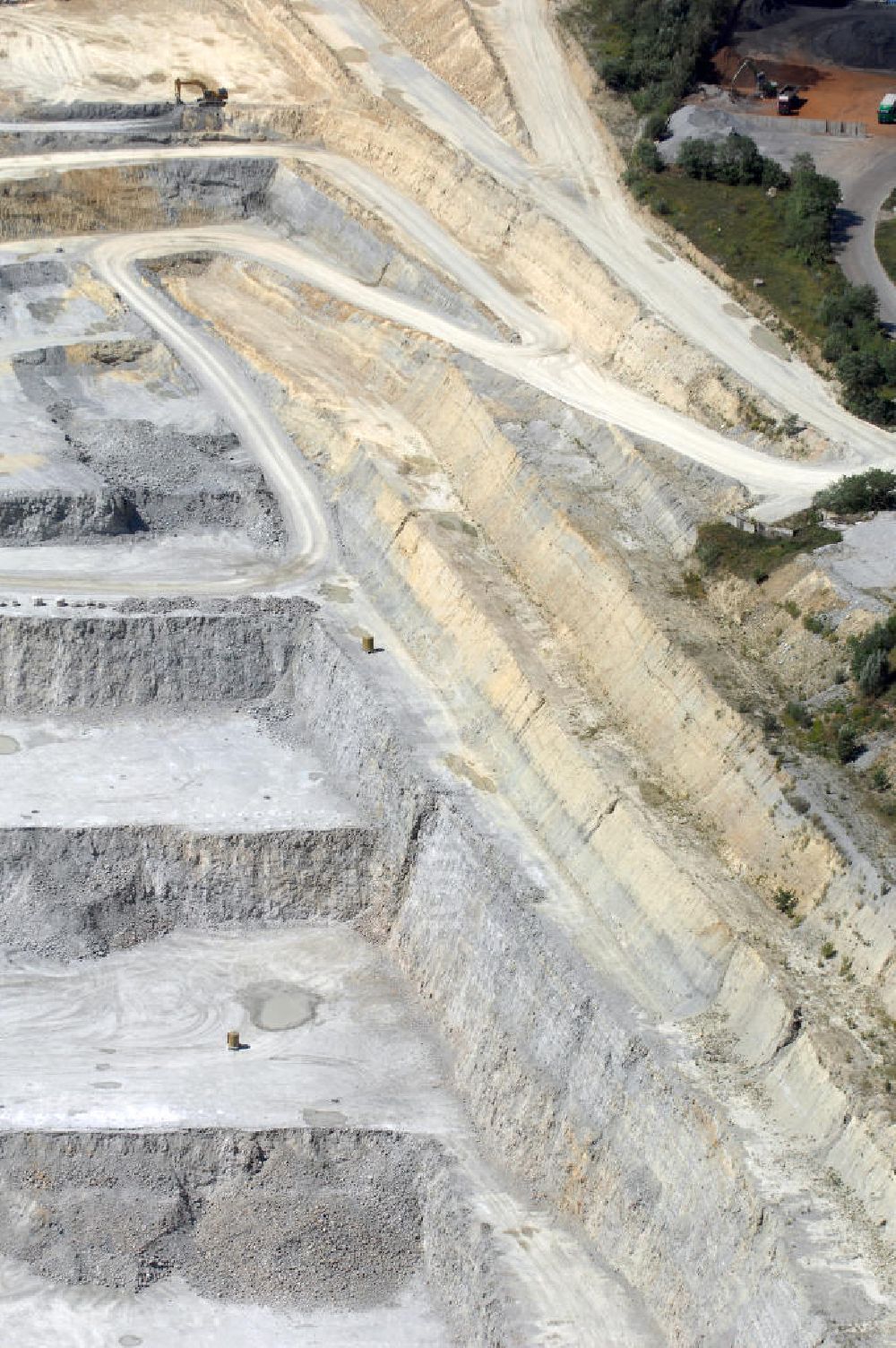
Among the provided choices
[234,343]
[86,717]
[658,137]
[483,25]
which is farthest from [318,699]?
[483,25]

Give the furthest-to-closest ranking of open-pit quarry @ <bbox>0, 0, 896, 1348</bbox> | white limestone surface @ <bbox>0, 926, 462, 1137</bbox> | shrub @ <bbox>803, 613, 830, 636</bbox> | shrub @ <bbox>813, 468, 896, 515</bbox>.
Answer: shrub @ <bbox>813, 468, 896, 515</bbox>
shrub @ <bbox>803, 613, 830, 636</bbox>
white limestone surface @ <bbox>0, 926, 462, 1137</bbox>
open-pit quarry @ <bbox>0, 0, 896, 1348</bbox>

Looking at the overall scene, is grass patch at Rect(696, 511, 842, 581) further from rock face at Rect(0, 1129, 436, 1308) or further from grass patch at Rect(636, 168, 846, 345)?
rock face at Rect(0, 1129, 436, 1308)

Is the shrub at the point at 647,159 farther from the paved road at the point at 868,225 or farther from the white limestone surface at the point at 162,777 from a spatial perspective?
the white limestone surface at the point at 162,777

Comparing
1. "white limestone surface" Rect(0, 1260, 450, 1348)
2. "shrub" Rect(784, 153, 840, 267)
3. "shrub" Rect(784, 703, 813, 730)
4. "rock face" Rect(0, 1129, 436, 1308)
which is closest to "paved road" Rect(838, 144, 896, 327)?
"shrub" Rect(784, 153, 840, 267)

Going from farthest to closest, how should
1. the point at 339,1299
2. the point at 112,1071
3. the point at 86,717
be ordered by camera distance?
the point at 86,717
the point at 112,1071
the point at 339,1299

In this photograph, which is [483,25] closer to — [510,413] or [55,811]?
[510,413]

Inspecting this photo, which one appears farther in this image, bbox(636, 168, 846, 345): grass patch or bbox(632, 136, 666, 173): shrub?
bbox(632, 136, 666, 173): shrub

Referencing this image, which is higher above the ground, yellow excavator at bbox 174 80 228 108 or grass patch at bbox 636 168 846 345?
grass patch at bbox 636 168 846 345
